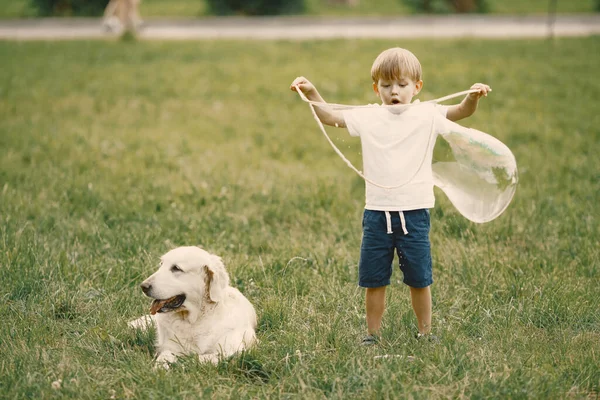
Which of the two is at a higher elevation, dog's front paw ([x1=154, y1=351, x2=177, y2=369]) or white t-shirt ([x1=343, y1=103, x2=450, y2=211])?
white t-shirt ([x1=343, y1=103, x2=450, y2=211])

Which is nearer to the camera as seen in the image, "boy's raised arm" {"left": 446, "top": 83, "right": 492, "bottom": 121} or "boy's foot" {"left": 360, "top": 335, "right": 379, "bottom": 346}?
"boy's raised arm" {"left": 446, "top": 83, "right": 492, "bottom": 121}

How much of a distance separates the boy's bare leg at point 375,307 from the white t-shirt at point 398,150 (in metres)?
0.51

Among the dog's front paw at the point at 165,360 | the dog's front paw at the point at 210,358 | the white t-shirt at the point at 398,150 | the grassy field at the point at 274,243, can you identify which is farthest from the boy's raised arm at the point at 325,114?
the dog's front paw at the point at 165,360

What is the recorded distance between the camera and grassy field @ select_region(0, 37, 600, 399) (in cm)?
383

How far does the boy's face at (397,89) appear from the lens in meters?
4.03

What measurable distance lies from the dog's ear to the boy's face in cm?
129

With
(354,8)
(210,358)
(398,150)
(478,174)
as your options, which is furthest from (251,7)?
(210,358)

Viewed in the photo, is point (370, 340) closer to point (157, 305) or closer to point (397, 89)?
point (157, 305)

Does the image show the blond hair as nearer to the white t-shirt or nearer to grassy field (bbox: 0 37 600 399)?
the white t-shirt

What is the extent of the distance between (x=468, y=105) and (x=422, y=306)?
1159 mm

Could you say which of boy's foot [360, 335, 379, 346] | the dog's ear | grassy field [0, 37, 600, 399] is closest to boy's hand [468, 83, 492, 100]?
grassy field [0, 37, 600, 399]

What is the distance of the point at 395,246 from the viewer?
13.8 ft

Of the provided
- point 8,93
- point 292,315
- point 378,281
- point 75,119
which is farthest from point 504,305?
point 8,93

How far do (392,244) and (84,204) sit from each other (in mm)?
3433
